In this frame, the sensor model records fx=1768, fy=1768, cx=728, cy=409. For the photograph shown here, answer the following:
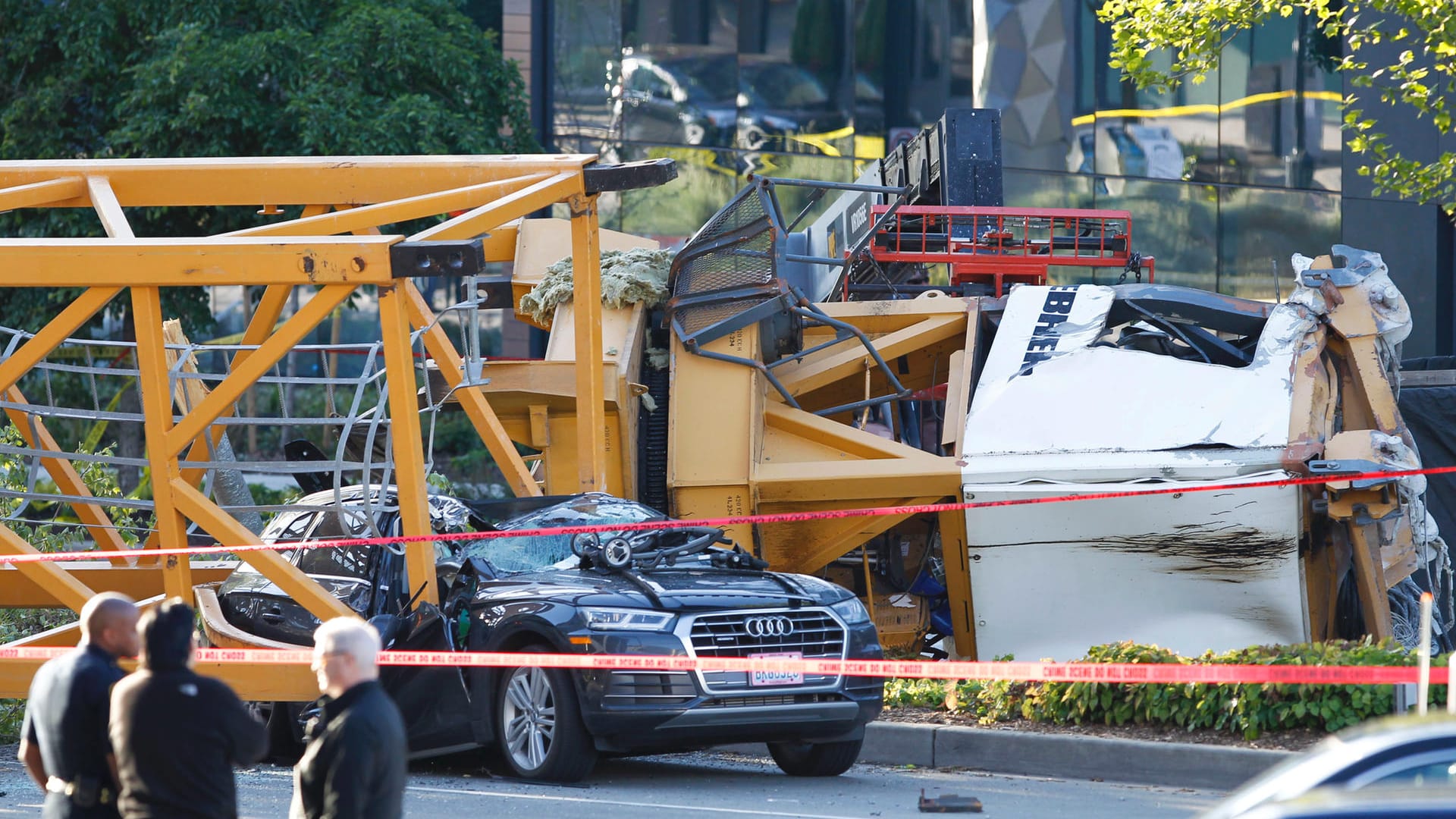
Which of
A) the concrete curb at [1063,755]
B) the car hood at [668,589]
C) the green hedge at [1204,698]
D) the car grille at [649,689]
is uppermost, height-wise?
the car hood at [668,589]

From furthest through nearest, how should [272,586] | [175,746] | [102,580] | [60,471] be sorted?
[60,471] < [102,580] < [272,586] < [175,746]

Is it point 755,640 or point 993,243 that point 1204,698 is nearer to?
A: point 755,640

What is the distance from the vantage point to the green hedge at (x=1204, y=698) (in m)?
8.50

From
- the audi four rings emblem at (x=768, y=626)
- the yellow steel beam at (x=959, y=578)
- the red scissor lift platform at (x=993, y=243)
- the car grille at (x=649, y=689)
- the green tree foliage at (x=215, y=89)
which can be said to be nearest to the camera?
the car grille at (x=649, y=689)

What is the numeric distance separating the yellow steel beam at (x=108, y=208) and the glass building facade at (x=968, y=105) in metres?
15.2

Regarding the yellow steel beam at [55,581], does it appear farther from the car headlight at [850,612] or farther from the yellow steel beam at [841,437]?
the yellow steel beam at [841,437]

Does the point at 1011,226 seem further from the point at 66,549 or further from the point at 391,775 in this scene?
the point at 391,775

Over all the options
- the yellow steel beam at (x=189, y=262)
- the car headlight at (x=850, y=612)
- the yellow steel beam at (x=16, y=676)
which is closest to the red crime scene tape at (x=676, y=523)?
the yellow steel beam at (x=16, y=676)

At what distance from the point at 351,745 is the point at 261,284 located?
13.1ft

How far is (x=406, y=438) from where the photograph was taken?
844 cm

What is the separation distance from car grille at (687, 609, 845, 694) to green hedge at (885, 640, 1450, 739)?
1599 millimetres

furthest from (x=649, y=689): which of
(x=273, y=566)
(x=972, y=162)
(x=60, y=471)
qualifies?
(x=972, y=162)

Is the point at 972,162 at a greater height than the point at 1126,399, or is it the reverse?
the point at 972,162

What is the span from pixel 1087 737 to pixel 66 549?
7405 millimetres
